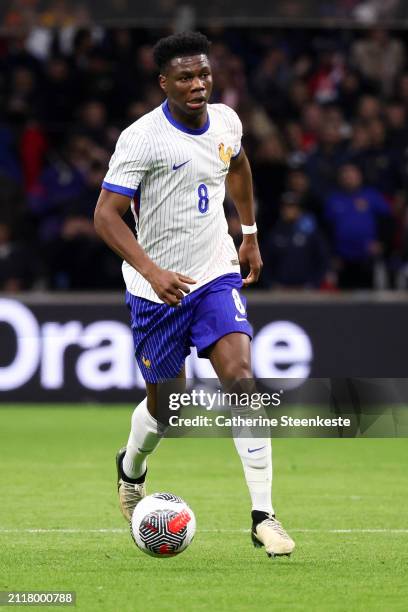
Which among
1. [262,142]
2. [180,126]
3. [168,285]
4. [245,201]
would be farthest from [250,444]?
[262,142]

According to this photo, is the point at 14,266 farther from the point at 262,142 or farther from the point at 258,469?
the point at 258,469

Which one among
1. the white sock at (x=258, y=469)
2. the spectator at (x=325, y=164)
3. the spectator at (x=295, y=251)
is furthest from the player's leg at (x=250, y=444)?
the spectator at (x=325, y=164)

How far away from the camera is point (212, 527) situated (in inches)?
293

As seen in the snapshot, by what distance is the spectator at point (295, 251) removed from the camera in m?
15.0

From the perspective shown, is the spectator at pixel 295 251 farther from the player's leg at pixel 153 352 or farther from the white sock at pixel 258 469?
the white sock at pixel 258 469

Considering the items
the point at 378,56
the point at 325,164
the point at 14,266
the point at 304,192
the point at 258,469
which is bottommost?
the point at 14,266

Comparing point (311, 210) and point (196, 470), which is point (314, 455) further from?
point (311, 210)

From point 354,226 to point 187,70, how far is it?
9.09 metres

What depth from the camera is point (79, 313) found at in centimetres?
1471

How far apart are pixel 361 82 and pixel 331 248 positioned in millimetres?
2629

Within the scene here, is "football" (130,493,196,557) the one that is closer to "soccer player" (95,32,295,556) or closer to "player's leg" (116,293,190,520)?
"soccer player" (95,32,295,556)

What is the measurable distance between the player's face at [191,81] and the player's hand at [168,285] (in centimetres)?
86

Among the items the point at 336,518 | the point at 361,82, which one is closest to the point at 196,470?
the point at 336,518

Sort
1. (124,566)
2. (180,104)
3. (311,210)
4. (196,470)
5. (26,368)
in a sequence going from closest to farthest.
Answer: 1. (124,566)
2. (180,104)
3. (196,470)
4. (26,368)
5. (311,210)
